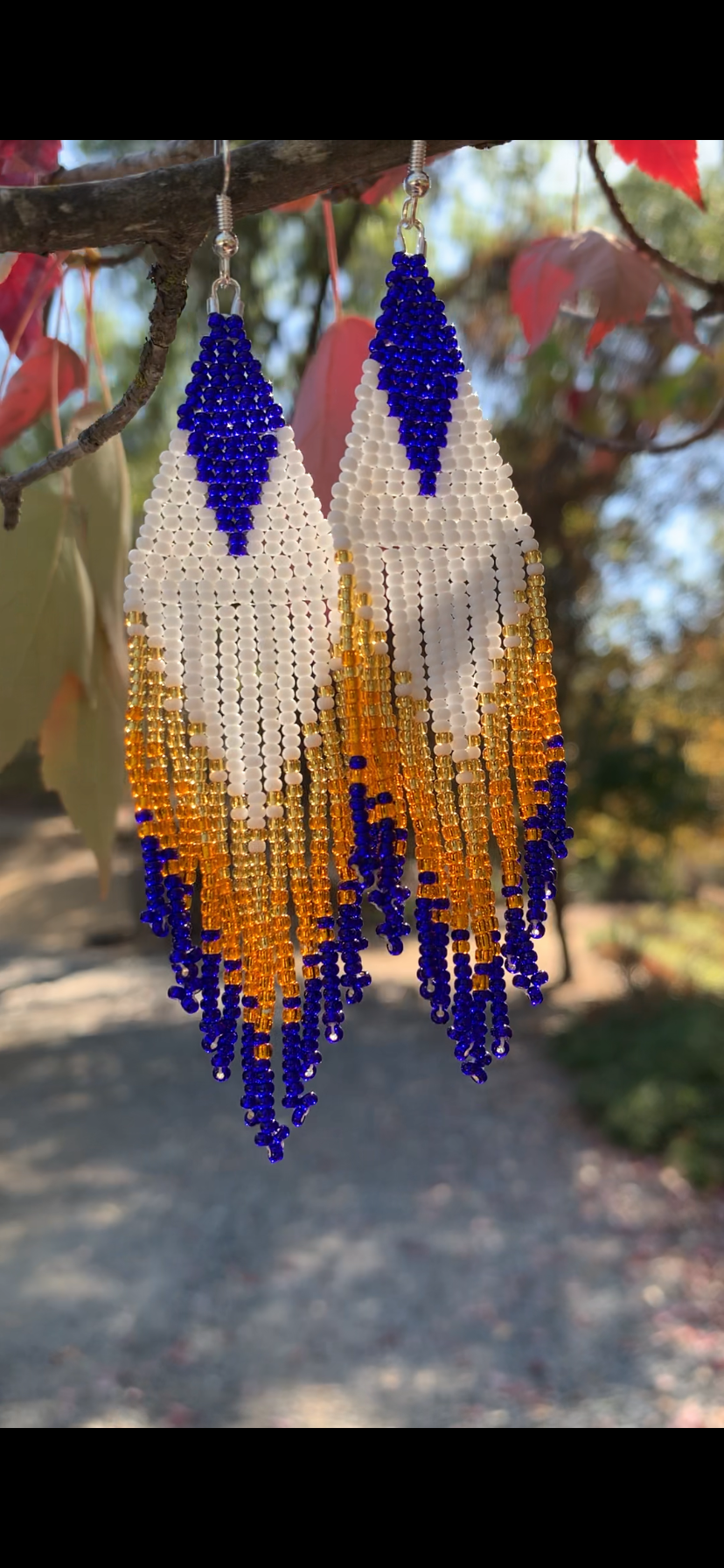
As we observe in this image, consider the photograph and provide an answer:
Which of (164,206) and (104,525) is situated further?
(104,525)

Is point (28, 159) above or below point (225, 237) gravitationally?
above

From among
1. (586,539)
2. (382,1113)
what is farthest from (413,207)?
(586,539)

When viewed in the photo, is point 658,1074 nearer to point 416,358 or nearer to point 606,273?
point 606,273

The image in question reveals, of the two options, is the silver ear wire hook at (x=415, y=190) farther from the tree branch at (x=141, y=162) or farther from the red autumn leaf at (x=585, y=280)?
the red autumn leaf at (x=585, y=280)

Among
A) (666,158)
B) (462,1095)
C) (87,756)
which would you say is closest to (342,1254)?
(462,1095)

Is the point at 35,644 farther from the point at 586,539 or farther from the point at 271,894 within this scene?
the point at 586,539

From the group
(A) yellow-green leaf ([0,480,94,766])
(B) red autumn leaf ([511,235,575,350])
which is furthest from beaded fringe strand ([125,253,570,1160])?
(B) red autumn leaf ([511,235,575,350])
